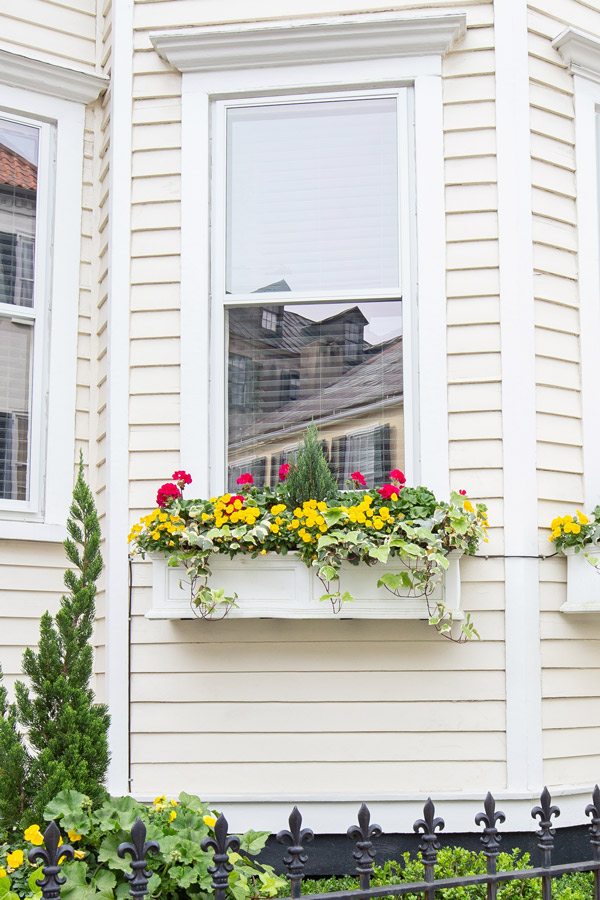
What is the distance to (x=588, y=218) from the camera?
14.6 ft

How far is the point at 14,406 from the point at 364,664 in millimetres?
2137

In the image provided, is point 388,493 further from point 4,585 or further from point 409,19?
point 409,19

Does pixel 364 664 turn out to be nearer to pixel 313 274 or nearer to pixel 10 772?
pixel 10 772

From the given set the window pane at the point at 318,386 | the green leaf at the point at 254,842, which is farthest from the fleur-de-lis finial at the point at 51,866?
the window pane at the point at 318,386

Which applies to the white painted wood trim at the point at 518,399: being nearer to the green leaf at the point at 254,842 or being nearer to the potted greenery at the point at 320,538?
the potted greenery at the point at 320,538

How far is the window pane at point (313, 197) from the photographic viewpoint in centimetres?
440

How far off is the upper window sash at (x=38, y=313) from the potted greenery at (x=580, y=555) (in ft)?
8.14

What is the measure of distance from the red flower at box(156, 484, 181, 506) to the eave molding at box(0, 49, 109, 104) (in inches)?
89.7

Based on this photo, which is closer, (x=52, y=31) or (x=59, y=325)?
(x=59, y=325)

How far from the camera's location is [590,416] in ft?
14.1

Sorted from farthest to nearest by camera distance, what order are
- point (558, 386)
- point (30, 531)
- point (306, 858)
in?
point (30, 531) < point (558, 386) < point (306, 858)

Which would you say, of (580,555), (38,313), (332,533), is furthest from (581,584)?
(38,313)

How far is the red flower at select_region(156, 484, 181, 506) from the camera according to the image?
3947mm

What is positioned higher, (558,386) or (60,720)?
(558,386)
